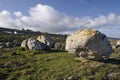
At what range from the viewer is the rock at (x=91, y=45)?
41531mm

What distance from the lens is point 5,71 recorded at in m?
39.9

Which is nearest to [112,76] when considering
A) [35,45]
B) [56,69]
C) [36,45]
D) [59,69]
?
[59,69]

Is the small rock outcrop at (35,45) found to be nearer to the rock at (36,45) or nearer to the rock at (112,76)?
the rock at (36,45)

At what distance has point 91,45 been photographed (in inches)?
1639

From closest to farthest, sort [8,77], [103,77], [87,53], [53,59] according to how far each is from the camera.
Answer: [103,77], [8,77], [87,53], [53,59]

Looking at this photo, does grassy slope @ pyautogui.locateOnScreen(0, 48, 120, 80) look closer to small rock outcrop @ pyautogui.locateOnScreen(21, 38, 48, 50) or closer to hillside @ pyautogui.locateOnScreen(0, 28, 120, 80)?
hillside @ pyautogui.locateOnScreen(0, 28, 120, 80)

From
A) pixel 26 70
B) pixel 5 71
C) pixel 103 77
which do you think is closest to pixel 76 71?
pixel 103 77

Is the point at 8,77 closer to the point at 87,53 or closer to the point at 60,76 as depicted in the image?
the point at 60,76

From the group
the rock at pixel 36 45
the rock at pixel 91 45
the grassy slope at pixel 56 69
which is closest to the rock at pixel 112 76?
the grassy slope at pixel 56 69

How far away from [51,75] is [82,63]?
559cm

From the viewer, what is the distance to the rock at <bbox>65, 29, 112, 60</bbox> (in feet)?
136

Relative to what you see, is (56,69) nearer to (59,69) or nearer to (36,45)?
(59,69)

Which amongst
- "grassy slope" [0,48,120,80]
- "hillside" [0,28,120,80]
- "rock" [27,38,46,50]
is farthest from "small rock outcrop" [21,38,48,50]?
"grassy slope" [0,48,120,80]

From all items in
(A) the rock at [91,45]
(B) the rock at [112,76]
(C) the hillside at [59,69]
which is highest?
(A) the rock at [91,45]
